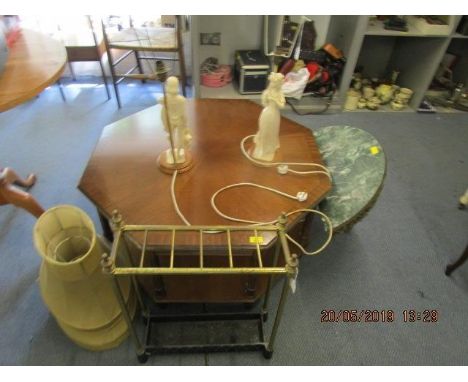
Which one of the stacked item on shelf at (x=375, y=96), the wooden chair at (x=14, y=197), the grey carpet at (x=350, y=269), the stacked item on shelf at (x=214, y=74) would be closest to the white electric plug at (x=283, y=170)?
the grey carpet at (x=350, y=269)

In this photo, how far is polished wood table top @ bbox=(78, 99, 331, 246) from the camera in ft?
3.06

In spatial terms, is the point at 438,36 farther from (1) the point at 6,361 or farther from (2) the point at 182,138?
(1) the point at 6,361

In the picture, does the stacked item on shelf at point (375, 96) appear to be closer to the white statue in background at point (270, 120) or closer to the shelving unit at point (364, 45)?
the shelving unit at point (364, 45)

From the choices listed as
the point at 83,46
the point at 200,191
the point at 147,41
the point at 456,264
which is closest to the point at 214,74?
the point at 147,41

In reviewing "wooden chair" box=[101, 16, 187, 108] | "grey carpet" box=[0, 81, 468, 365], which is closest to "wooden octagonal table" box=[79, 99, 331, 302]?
"grey carpet" box=[0, 81, 468, 365]

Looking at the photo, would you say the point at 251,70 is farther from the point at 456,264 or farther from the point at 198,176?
the point at 456,264

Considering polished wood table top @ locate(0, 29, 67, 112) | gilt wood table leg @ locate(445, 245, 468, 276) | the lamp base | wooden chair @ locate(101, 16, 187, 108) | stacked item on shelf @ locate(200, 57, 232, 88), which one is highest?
polished wood table top @ locate(0, 29, 67, 112)

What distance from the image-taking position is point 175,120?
0.93 meters

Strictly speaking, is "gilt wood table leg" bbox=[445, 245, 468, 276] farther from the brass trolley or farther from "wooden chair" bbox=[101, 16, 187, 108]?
"wooden chair" bbox=[101, 16, 187, 108]

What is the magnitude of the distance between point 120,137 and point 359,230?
1.22 meters

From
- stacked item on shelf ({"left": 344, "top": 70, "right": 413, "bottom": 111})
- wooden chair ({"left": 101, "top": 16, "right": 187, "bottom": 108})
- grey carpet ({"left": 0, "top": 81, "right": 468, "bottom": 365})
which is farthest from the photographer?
stacked item on shelf ({"left": 344, "top": 70, "right": 413, "bottom": 111})

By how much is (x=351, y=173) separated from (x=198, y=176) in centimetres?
57

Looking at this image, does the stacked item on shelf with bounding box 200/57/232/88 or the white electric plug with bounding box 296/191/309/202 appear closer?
the white electric plug with bounding box 296/191/309/202

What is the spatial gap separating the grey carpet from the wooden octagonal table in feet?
0.82
